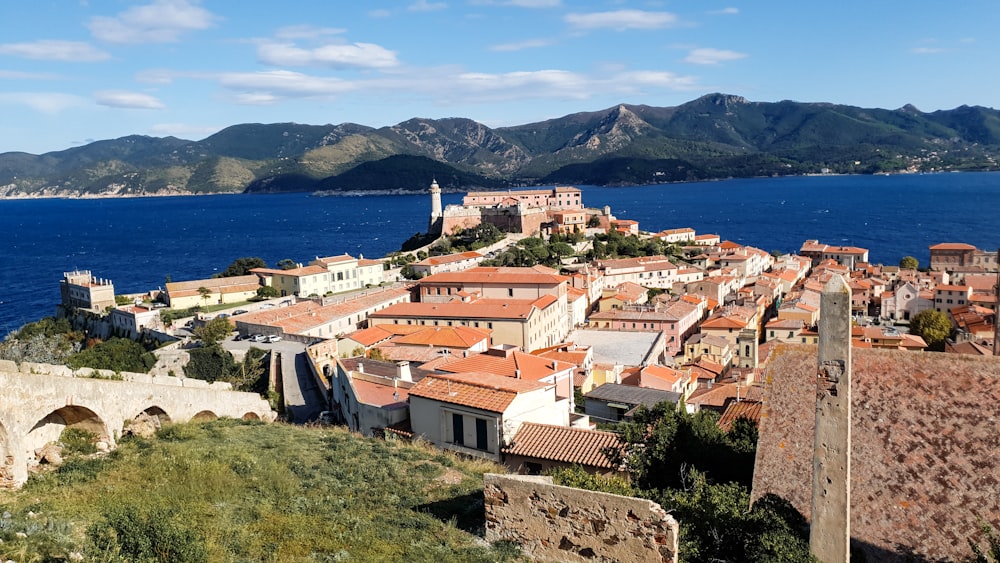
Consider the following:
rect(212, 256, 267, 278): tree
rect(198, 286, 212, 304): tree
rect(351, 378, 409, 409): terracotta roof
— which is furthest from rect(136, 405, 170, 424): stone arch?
rect(212, 256, 267, 278): tree

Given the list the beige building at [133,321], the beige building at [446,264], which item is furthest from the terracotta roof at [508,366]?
the beige building at [446,264]

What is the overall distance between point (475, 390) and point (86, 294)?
58.4 meters

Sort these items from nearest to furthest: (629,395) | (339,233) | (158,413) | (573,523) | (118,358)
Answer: (573,523)
(158,413)
(629,395)
(118,358)
(339,233)

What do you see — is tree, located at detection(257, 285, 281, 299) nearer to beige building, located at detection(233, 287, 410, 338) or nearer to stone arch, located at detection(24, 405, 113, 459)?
beige building, located at detection(233, 287, 410, 338)

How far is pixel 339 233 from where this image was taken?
145 meters

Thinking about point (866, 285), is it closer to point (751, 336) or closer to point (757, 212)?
point (751, 336)

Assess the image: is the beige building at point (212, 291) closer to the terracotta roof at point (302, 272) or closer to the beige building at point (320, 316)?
the terracotta roof at point (302, 272)

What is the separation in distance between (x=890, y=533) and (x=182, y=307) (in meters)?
58.1

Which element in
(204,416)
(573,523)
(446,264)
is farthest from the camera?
(446,264)

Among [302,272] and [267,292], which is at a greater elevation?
[302,272]

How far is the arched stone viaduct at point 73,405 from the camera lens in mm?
11641

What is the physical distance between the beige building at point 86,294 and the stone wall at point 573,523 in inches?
2319

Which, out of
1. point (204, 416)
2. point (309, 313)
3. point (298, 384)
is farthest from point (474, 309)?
point (204, 416)

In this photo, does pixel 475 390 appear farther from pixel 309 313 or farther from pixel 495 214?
pixel 495 214
